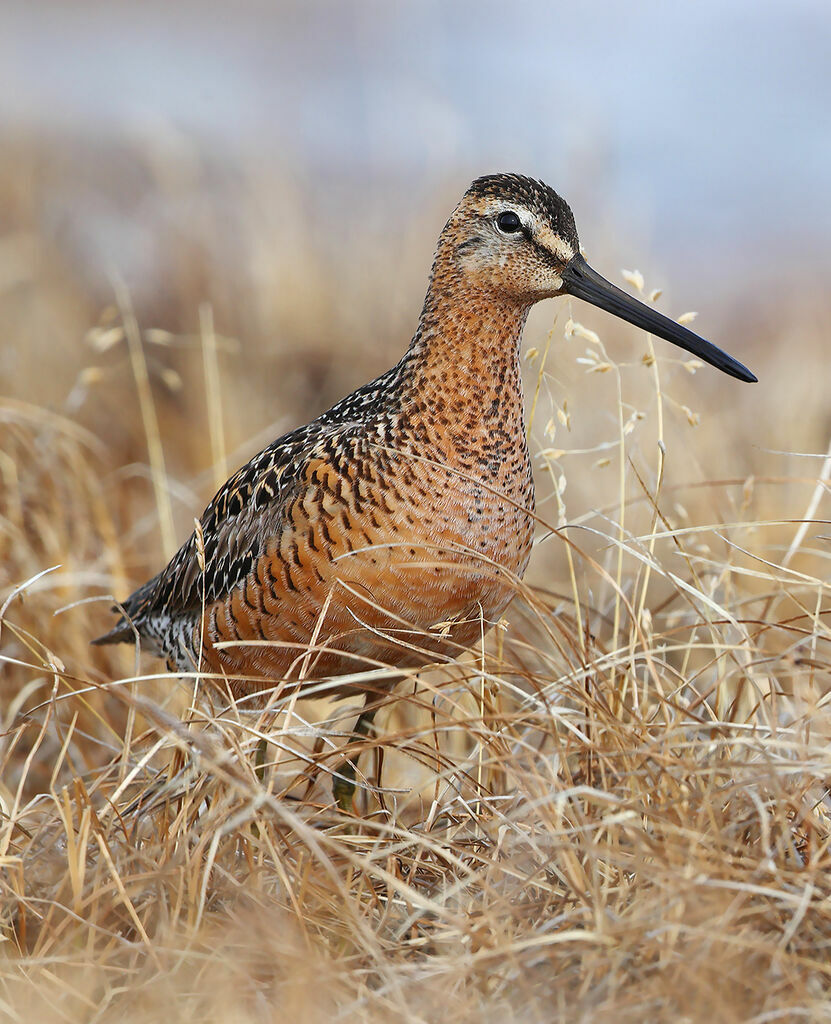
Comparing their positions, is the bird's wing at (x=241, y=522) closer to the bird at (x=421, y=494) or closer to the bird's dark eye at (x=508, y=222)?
the bird at (x=421, y=494)

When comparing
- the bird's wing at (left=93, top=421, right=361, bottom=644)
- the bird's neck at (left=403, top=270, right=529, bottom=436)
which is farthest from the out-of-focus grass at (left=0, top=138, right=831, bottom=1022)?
the bird's wing at (left=93, top=421, right=361, bottom=644)

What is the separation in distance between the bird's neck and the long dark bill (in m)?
0.13

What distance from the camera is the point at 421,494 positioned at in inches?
106

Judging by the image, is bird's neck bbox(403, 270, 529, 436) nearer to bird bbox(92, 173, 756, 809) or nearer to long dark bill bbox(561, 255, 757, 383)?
bird bbox(92, 173, 756, 809)

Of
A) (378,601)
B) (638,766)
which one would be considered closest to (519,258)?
(378,601)

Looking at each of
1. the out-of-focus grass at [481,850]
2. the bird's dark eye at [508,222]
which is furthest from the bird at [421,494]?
the out-of-focus grass at [481,850]

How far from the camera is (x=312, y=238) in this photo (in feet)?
23.2

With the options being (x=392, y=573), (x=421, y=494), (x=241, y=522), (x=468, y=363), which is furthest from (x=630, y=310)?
(x=241, y=522)

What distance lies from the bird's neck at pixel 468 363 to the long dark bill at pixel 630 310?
0.13m

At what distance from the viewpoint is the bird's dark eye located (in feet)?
9.47

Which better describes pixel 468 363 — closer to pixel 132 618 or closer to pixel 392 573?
pixel 392 573

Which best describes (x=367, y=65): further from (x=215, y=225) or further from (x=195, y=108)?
(x=215, y=225)

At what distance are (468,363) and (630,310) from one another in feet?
1.33

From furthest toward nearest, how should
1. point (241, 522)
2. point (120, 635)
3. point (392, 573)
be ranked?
point (120, 635), point (241, 522), point (392, 573)
